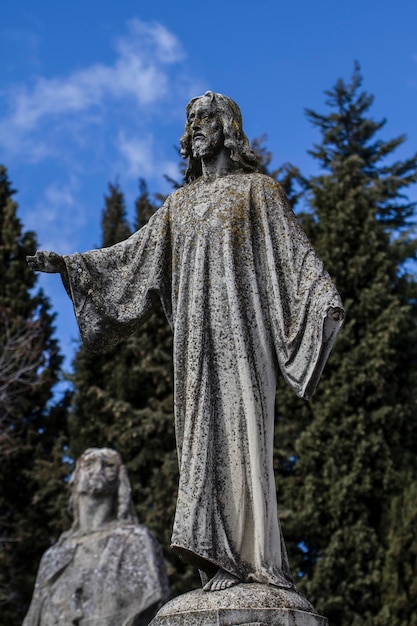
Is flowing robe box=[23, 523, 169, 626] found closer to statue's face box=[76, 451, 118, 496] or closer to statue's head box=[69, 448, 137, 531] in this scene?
statue's head box=[69, 448, 137, 531]

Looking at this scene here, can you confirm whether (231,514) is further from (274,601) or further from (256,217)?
(256,217)

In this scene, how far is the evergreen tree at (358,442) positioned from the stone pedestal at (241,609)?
923 centimetres

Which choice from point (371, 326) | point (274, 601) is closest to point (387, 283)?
point (371, 326)

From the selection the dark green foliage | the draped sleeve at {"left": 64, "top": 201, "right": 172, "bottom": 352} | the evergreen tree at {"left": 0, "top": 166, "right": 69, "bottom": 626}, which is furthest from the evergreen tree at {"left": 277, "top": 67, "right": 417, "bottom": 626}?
the draped sleeve at {"left": 64, "top": 201, "right": 172, "bottom": 352}

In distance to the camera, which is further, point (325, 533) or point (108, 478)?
point (325, 533)

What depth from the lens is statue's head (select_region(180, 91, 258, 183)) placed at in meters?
5.70

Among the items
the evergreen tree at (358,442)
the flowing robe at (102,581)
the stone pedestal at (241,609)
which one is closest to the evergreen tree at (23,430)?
the evergreen tree at (358,442)

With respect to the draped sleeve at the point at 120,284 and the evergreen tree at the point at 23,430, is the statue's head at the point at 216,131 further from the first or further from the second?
the evergreen tree at the point at 23,430

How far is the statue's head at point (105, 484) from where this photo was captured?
34.0ft

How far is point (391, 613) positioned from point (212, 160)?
967cm

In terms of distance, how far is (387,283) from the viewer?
17000 mm

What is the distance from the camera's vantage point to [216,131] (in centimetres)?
572

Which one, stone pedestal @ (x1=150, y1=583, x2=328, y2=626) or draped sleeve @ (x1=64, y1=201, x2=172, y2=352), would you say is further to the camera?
draped sleeve @ (x1=64, y1=201, x2=172, y2=352)

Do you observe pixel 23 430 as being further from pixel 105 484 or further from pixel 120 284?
pixel 120 284
